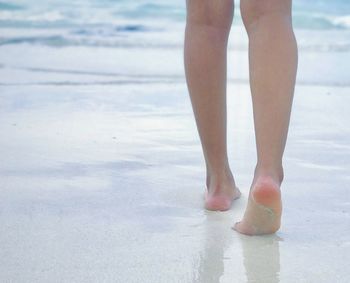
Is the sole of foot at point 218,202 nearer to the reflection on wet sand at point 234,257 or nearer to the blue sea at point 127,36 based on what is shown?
the reflection on wet sand at point 234,257

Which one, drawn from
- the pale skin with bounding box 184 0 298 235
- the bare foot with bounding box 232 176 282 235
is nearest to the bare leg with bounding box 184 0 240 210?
the pale skin with bounding box 184 0 298 235

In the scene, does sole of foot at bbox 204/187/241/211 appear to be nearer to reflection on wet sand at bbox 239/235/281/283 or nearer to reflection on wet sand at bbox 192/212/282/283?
reflection on wet sand at bbox 192/212/282/283

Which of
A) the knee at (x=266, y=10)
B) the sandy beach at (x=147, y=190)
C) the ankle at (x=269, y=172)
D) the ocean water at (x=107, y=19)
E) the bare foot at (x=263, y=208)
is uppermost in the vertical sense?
the knee at (x=266, y=10)

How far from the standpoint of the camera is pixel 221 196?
1901 millimetres

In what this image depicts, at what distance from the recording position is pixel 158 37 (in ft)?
25.5

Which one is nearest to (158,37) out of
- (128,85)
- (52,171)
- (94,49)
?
(94,49)

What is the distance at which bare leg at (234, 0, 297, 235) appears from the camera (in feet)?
5.36

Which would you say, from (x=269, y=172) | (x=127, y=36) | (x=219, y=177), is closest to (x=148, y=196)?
(x=219, y=177)

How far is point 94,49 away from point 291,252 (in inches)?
186

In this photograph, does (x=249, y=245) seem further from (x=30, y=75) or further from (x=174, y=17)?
(x=174, y=17)

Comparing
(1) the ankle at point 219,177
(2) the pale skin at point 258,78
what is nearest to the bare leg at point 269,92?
(2) the pale skin at point 258,78

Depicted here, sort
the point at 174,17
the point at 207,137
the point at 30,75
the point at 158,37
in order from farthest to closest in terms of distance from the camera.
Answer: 1. the point at 174,17
2. the point at 158,37
3. the point at 30,75
4. the point at 207,137

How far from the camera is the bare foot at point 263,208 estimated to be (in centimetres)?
160

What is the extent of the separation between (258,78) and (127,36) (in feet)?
20.2
